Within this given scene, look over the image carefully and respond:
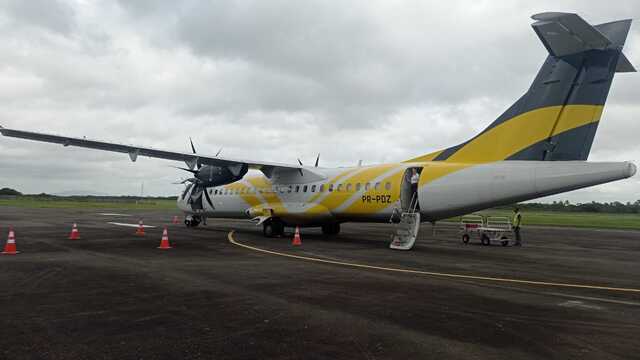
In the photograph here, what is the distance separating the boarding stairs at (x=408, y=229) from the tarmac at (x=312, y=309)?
347 cm

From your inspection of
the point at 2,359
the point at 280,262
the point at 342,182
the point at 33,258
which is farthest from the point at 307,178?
the point at 2,359

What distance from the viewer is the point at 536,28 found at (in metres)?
11.6

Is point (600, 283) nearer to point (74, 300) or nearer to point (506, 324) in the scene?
point (506, 324)

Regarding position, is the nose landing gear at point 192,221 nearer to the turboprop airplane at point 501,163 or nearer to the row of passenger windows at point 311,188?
the row of passenger windows at point 311,188

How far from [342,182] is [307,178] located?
2.24m

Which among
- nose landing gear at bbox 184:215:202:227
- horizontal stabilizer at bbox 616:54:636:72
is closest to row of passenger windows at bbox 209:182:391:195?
nose landing gear at bbox 184:215:202:227

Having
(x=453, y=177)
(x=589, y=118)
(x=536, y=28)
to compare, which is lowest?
(x=453, y=177)

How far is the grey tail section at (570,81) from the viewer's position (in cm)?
1214

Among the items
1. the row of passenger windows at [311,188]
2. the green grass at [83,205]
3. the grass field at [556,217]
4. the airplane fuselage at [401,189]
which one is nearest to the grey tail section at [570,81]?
the airplane fuselage at [401,189]

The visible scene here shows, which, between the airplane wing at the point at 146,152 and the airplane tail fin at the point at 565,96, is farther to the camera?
the airplane wing at the point at 146,152

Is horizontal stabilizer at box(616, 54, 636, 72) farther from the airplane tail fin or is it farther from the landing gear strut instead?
the landing gear strut

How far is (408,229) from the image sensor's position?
15.9 m

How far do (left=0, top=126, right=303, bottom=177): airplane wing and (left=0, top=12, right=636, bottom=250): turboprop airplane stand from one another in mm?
47

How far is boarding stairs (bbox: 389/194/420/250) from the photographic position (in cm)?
1563
